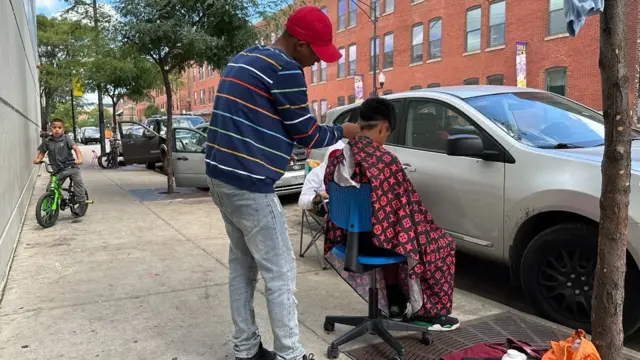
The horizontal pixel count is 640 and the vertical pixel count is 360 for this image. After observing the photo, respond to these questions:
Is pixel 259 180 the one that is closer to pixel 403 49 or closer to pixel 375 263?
pixel 375 263

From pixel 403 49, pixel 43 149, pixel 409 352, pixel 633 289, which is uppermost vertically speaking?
pixel 403 49

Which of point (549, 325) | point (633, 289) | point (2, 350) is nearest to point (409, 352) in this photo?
point (549, 325)

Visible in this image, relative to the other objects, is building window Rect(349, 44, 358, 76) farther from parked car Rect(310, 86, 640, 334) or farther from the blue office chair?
the blue office chair

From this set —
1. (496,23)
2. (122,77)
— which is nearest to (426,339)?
(122,77)

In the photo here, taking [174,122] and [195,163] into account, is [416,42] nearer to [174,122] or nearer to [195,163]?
[174,122]

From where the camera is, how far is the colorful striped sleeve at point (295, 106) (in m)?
2.52

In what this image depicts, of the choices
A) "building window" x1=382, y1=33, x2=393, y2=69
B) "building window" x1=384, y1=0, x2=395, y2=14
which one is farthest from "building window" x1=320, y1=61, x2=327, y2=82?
"building window" x1=384, y1=0, x2=395, y2=14

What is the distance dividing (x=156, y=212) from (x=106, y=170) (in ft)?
31.8

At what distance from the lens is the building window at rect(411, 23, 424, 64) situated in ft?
95.9

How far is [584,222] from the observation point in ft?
11.2

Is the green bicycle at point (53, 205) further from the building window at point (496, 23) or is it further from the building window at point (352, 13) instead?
the building window at point (352, 13)

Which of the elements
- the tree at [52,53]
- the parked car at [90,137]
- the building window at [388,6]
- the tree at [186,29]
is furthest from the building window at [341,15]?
the tree at [186,29]

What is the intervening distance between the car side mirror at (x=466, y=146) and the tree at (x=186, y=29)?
6.68m

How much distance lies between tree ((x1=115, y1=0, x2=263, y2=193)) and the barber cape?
23.3 ft
